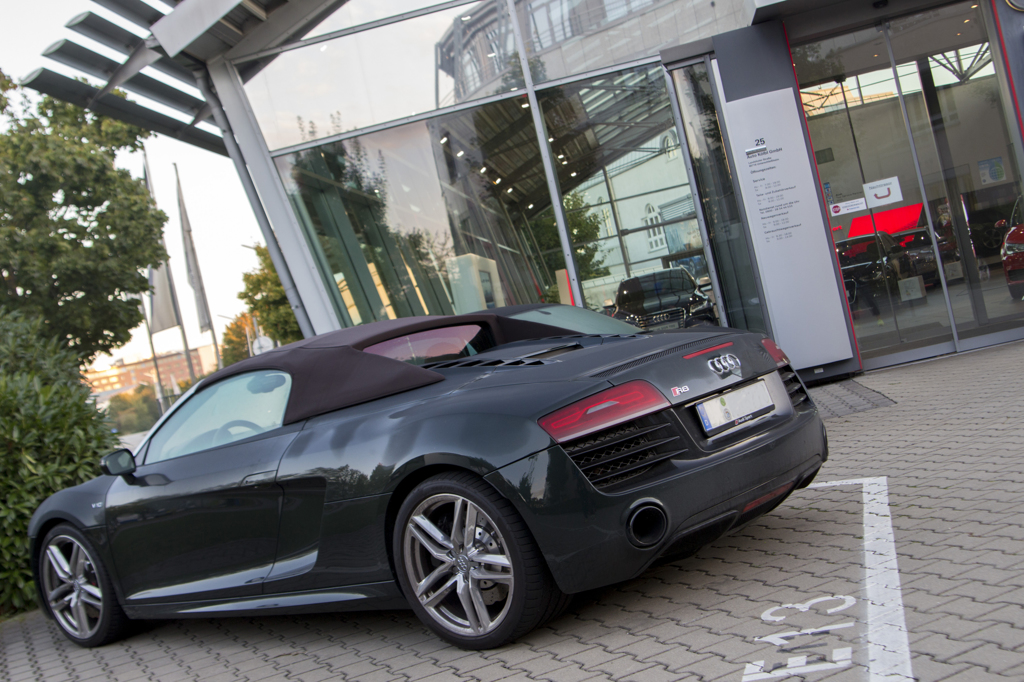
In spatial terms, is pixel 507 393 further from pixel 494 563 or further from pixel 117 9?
pixel 117 9

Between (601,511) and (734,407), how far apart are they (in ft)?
2.45

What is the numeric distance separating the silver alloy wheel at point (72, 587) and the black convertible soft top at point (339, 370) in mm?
1421

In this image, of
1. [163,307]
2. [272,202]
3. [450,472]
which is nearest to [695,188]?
[272,202]

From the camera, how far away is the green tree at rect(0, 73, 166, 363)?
21.1 meters

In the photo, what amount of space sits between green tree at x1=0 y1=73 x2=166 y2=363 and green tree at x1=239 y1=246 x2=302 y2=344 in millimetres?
19519

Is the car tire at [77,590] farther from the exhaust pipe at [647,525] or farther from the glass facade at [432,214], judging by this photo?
the glass facade at [432,214]

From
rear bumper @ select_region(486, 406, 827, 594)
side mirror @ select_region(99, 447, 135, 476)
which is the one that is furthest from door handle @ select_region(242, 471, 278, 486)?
rear bumper @ select_region(486, 406, 827, 594)

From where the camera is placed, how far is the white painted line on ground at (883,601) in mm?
2420

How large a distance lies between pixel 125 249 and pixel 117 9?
14040 mm

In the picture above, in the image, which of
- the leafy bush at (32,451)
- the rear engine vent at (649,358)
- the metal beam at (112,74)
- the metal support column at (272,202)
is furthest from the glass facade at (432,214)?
the rear engine vent at (649,358)

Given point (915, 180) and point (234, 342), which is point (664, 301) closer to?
point (915, 180)

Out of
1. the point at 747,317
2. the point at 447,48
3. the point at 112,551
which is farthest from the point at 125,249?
the point at 112,551

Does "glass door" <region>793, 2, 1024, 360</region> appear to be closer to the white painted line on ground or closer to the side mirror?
the white painted line on ground

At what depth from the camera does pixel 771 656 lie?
264cm
